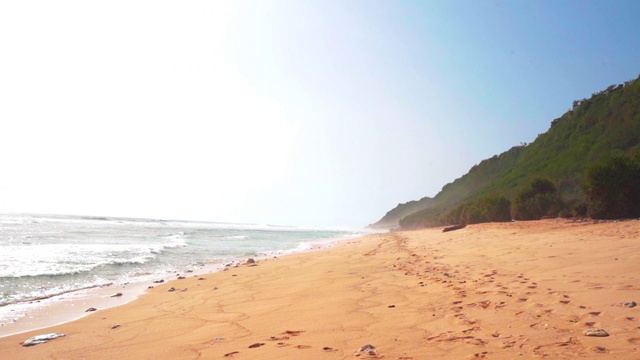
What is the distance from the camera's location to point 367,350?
411 cm

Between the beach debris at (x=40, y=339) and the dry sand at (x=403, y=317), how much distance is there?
117 mm

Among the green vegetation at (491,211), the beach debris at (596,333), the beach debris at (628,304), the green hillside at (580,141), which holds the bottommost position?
the beach debris at (596,333)

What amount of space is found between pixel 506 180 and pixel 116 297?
5290 centimetres

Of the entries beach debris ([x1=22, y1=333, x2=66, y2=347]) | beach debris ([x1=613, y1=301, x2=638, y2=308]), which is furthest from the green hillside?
beach debris ([x1=22, y1=333, x2=66, y2=347])

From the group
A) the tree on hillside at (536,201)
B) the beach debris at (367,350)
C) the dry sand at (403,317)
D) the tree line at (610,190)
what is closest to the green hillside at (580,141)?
the tree on hillside at (536,201)

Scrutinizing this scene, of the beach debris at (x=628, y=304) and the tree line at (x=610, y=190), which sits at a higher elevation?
the tree line at (x=610, y=190)

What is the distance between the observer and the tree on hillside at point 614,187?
18.5 meters

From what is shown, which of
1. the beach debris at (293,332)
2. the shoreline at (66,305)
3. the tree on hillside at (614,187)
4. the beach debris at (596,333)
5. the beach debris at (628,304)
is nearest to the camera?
the beach debris at (596,333)

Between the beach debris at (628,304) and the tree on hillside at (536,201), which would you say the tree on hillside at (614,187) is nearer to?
the tree on hillside at (536,201)

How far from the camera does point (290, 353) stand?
4.32 meters

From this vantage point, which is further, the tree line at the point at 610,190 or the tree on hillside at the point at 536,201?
the tree on hillside at the point at 536,201

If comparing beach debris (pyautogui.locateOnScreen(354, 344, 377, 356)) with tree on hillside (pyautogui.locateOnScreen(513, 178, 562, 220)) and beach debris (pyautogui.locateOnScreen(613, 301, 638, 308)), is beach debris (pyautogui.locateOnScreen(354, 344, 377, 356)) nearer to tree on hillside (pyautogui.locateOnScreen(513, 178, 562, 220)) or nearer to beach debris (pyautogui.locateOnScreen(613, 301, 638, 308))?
beach debris (pyautogui.locateOnScreen(613, 301, 638, 308))

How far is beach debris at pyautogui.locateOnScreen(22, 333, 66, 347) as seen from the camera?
5969 mm

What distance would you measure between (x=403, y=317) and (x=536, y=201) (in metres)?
24.2
